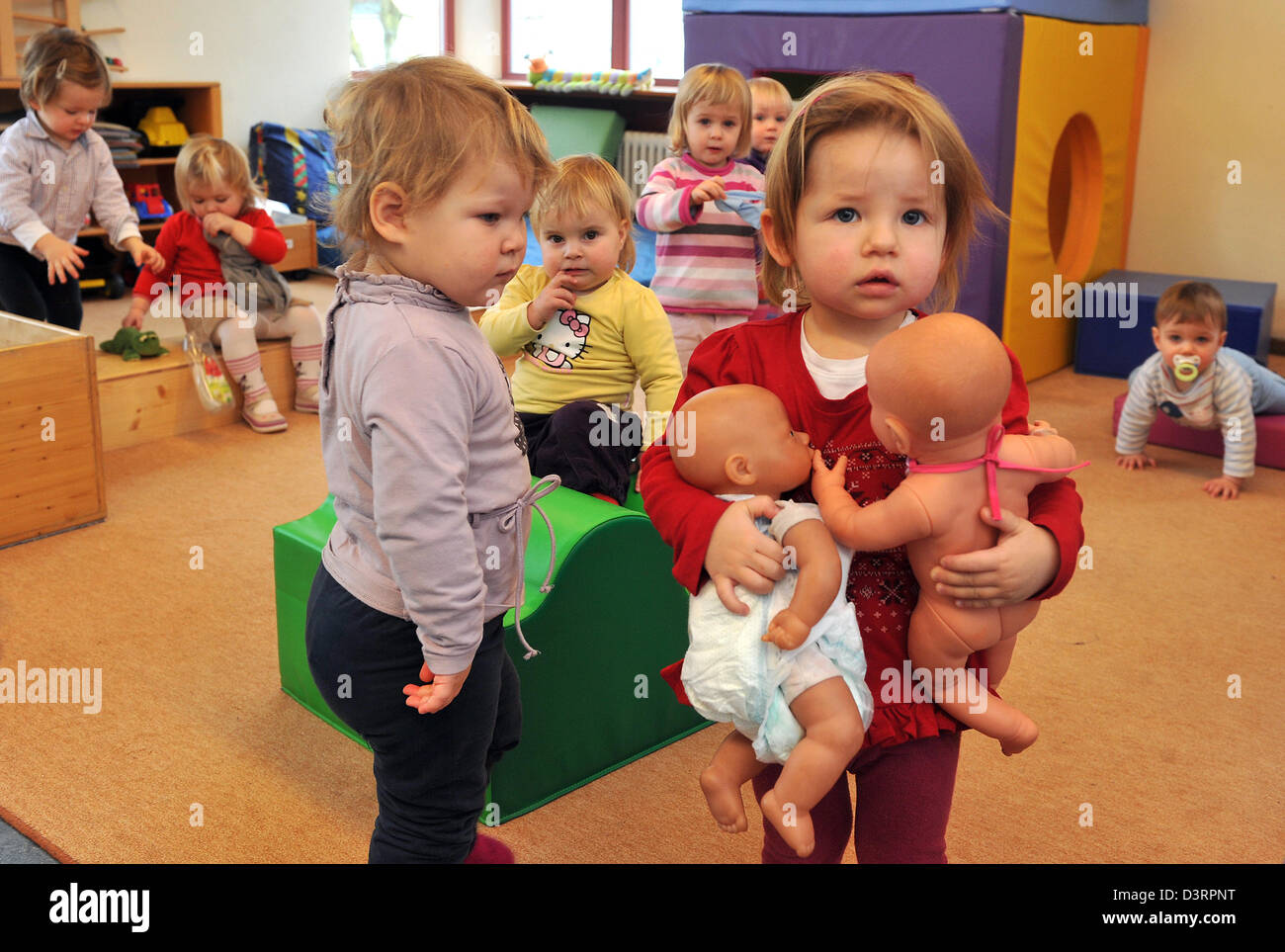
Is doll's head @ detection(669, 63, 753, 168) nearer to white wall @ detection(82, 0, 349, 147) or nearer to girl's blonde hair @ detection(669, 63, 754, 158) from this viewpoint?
girl's blonde hair @ detection(669, 63, 754, 158)

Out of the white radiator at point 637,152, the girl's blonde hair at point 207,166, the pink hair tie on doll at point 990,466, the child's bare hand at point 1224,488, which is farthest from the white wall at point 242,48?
the pink hair tie on doll at point 990,466

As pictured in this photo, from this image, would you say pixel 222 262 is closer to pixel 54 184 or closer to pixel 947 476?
pixel 54 184

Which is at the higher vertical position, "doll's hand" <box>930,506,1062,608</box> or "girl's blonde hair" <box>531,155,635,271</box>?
"girl's blonde hair" <box>531,155,635,271</box>

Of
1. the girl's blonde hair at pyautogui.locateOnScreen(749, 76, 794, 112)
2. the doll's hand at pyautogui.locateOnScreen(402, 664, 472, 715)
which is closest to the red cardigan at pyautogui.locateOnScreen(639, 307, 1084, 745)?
the doll's hand at pyautogui.locateOnScreen(402, 664, 472, 715)

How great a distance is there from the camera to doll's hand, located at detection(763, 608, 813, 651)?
43.1 inches

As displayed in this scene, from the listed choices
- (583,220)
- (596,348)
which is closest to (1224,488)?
(596,348)

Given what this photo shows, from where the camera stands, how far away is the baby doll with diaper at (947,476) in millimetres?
1060

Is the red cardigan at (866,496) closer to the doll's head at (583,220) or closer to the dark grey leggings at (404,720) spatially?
the dark grey leggings at (404,720)

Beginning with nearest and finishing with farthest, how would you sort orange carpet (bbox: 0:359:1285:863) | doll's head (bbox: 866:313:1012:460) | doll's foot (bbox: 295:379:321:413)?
1. doll's head (bbox: 866:313:1012:460)
2. orange carpet (bbox: 0:359:1285:863)
3. doll's foot (bbox: 295:379:321:413)

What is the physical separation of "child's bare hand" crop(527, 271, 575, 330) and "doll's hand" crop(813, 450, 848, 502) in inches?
41.8

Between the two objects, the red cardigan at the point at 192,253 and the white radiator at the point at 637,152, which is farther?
the white radiator at the point at 637,152

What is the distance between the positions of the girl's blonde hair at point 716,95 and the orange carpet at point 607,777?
1.37 metres

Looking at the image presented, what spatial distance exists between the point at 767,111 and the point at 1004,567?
2.50 metres
